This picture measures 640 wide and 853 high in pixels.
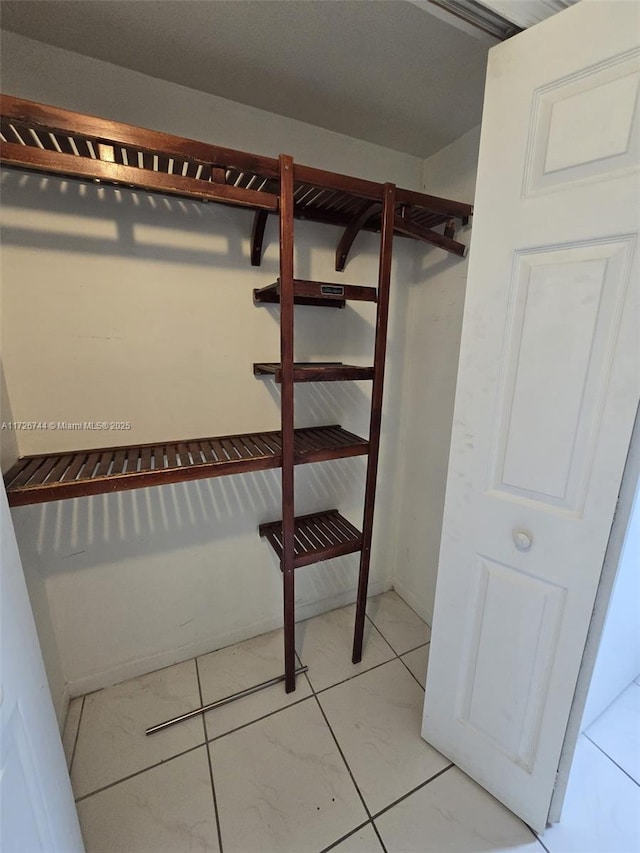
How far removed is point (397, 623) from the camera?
5.59ft

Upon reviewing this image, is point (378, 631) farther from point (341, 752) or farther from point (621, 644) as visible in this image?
point (621, 644)

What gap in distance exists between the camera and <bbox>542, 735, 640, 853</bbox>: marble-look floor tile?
0.94m

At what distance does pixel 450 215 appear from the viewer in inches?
48.2

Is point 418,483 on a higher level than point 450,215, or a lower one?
lower

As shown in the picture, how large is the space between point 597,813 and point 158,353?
194 cm

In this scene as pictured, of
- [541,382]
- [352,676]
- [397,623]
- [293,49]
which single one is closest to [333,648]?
[352,676]

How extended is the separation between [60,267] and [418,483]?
1.59 m

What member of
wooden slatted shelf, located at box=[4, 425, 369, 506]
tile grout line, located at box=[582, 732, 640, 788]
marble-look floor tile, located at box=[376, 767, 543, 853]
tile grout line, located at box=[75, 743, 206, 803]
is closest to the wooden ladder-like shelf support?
wooden slatted shelf, located at box=[4, 425, 369, 506]

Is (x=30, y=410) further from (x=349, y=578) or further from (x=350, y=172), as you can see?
(x=349, y=578)

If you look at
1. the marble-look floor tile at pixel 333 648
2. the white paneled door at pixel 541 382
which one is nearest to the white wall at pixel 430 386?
the marble-look floor tile at pixel 333 648

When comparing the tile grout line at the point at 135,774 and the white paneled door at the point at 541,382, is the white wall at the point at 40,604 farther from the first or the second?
the white paneled door at the point at 541,382

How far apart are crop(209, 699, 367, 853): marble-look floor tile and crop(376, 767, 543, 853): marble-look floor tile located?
0.11 m

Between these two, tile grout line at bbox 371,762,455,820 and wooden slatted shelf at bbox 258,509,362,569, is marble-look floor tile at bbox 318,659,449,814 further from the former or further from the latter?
wooden slatted shelf at bbox 258,509,362,569

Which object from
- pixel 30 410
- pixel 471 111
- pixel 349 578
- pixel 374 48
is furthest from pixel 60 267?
pixel 349 578
